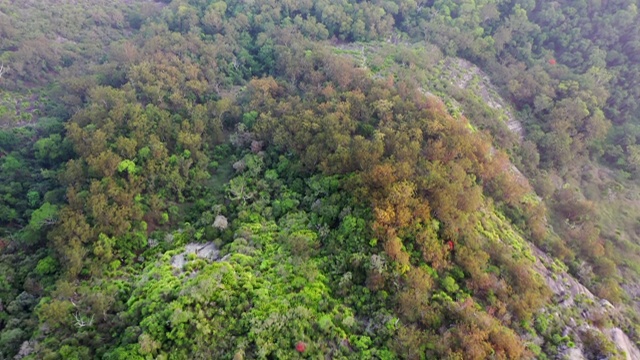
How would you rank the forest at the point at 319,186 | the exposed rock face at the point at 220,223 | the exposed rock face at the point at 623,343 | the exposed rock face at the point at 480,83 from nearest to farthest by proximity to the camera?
the forest at the point at 319,186 → the exposed rock face at the point at 623,343 → the exposed rock face at the point at 220,223 → the exposed rock face at the point at 480,83

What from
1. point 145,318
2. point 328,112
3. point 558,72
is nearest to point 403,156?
point 328,112

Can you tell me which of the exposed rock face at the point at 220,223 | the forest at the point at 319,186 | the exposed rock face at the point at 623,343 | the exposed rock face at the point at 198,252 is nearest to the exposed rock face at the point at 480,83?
the forest at the point at 319,186

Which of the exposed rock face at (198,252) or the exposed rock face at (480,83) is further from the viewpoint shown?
the exposed rock face at (480,83)

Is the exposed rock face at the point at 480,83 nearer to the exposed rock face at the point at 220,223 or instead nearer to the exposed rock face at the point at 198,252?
the exposed rock face at the point at 220,223

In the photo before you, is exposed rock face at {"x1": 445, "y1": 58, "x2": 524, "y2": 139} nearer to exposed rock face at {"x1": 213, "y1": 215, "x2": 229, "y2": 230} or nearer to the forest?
the forest

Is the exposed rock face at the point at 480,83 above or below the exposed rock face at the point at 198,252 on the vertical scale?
above

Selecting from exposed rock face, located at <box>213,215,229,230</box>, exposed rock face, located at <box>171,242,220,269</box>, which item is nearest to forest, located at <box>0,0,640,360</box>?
exposed rock face, located at <box>213,215,229,230</box>

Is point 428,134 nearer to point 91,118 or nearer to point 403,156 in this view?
point 403,156

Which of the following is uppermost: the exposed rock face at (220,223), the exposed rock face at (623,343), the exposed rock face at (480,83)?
the exposed rock face at (480,83)

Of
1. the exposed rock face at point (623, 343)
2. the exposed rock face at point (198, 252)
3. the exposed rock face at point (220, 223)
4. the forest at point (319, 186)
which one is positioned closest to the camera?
the forest at point (319, 186)
